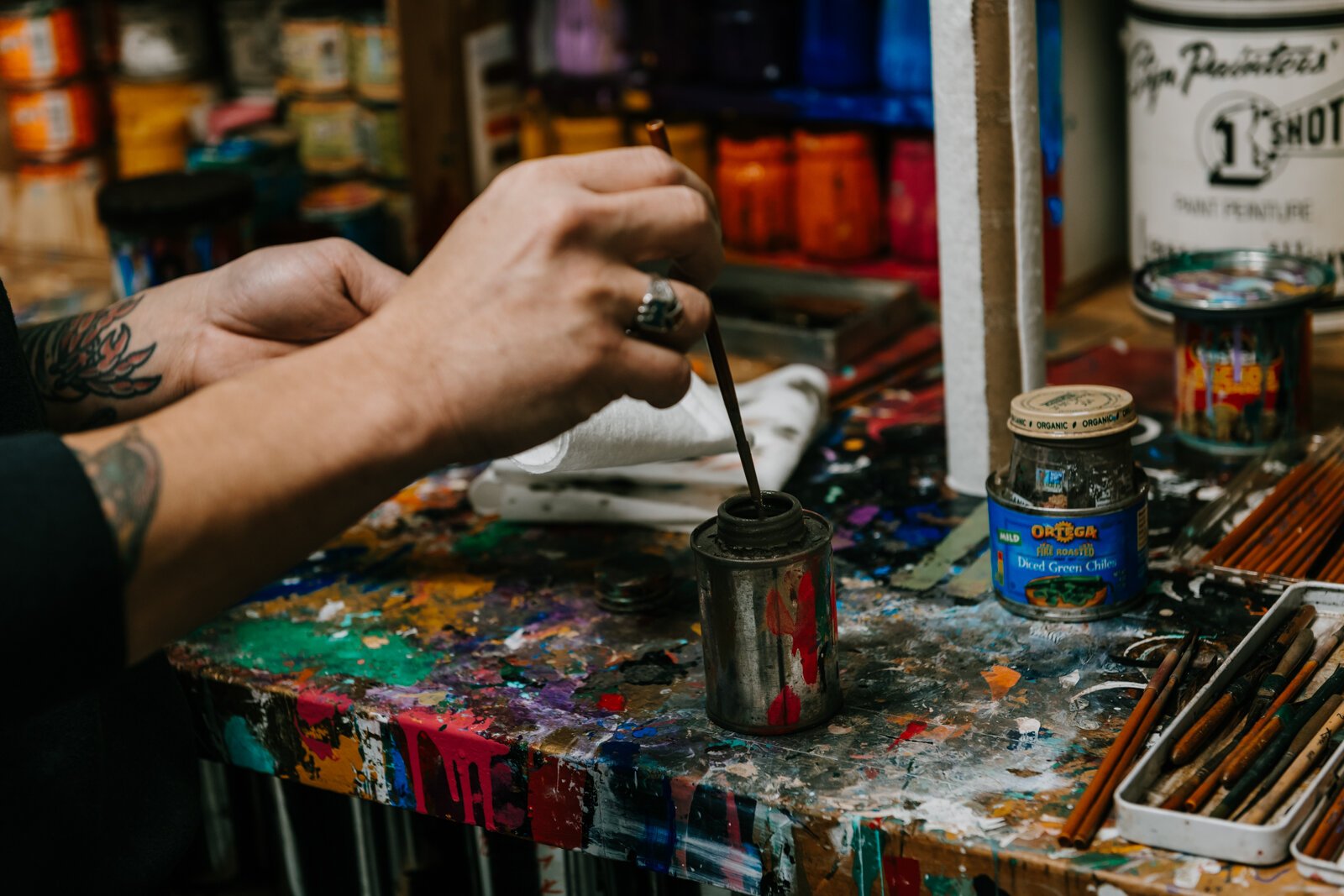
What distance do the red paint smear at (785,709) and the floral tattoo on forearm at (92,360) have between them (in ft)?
1.94

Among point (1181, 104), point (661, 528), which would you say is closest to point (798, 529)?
point (661, 528)

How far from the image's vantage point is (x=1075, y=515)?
1.15 m

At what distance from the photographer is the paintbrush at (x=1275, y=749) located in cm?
93

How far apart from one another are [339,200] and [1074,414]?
1.47 m

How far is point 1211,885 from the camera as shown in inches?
34.0

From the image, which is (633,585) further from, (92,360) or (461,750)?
(92,360)

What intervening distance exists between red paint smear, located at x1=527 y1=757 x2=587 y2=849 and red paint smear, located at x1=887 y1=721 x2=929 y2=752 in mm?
216

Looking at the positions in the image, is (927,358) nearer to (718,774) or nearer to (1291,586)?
(1291,586)

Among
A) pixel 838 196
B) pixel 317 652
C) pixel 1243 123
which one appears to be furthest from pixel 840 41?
pixel 317 652

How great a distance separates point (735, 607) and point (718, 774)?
11 centimetres

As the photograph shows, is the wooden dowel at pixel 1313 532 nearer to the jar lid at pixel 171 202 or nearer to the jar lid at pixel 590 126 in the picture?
Answer: the jar lid at pixel 590 126

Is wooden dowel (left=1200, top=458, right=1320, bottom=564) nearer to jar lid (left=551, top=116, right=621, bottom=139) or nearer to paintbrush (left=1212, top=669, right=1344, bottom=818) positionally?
paintbrush (left=1212, top=669, right=1344, bottom=818)

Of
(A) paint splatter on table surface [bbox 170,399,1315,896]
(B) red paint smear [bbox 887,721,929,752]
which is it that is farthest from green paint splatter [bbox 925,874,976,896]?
(B) red paint smear [bbox 887,721,929,752]

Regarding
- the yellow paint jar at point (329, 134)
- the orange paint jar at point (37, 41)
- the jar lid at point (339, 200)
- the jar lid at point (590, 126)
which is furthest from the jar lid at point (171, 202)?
the orange paint jar at point (37, 41)
